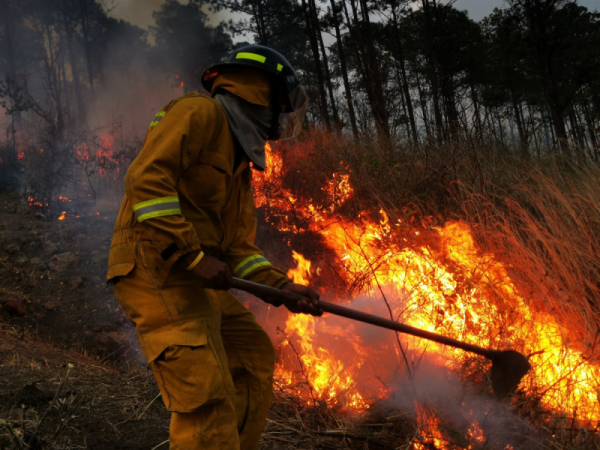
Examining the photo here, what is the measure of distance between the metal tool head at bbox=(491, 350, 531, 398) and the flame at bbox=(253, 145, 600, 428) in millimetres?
565

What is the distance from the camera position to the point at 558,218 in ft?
14.8

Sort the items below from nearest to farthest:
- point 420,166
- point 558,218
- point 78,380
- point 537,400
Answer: point 537,400 < point 78,380 < point 558,218 < point 420,166

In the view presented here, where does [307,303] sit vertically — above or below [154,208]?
below

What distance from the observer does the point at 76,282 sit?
23.1 ft

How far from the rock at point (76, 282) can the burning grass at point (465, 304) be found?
385 cm

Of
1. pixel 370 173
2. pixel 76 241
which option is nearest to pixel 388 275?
pixel 370 173

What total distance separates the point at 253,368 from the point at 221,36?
20985 mm

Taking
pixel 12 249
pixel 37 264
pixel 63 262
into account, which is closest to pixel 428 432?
pixel 63 262

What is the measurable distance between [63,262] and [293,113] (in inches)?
253

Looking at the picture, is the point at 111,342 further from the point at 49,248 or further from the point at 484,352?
the point at 484,352

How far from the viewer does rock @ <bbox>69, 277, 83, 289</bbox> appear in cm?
698

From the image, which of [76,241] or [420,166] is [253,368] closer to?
[420,166]

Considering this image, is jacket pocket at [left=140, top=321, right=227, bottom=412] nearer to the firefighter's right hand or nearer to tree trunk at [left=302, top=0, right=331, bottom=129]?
the firefighter's right hand

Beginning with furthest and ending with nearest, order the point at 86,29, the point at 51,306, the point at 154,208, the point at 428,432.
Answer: the point at 86,29 → the point at 51,306 → the point at 428,432 → the point at 154,208
